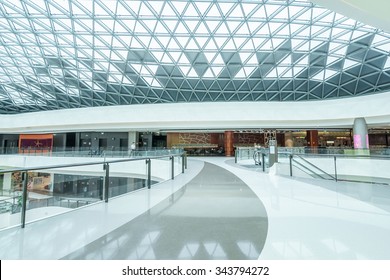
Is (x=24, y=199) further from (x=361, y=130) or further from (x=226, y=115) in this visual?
(x=361, y=130)

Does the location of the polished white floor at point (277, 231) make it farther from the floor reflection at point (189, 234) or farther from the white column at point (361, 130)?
the white column at point (361, 130)

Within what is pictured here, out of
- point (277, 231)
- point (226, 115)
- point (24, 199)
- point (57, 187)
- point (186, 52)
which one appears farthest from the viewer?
point (226, 115)

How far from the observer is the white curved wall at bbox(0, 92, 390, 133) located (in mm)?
25828

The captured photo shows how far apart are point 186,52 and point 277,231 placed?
74.5 feet

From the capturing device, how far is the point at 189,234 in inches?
133

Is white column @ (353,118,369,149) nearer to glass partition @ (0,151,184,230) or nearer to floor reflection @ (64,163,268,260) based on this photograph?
glass partition @ (0,151,184,230)

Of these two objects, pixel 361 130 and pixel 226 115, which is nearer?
pixel 361 130

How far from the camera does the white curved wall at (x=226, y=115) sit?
25.8 m

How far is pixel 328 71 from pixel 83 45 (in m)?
28.9

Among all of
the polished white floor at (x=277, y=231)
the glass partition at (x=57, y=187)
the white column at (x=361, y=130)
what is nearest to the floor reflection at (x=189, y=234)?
the polished white floor at (x=277, y=231)

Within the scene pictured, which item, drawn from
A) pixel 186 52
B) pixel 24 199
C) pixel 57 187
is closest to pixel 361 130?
pixel 186 52

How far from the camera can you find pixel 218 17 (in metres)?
17.8

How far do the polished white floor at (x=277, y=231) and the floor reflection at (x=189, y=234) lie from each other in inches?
1.3
